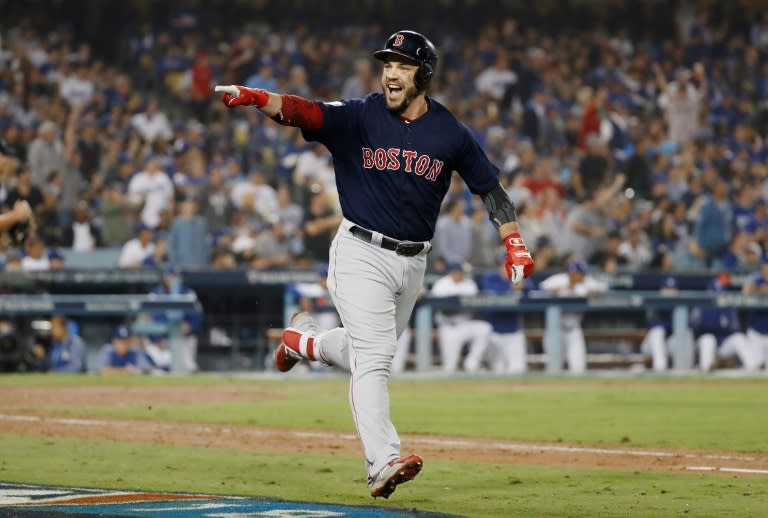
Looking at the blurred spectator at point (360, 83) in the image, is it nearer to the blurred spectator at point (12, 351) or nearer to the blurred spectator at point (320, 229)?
the blurred spectator at point (320, 229)

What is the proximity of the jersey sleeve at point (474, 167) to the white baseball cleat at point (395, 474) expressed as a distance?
1.37 meters

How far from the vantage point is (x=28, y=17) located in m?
20.0

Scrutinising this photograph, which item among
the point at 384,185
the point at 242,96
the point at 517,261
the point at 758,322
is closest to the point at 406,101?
the point at 384,185

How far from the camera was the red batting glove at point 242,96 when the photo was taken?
17.8 ft

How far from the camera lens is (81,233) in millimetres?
15891

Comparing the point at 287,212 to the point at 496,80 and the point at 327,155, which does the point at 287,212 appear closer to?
the point at 327,155

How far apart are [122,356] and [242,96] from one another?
993 centimetres

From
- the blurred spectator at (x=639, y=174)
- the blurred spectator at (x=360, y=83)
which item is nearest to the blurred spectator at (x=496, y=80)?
the blurred spectator at (x=360, y=83)

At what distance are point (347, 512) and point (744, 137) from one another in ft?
56.7

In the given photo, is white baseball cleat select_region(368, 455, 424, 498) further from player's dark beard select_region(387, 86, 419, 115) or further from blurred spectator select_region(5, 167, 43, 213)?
blurred spectator select_region(5, 167, 43, 213)

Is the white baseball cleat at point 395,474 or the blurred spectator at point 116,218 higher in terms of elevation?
the blurred spectator at point 116,218

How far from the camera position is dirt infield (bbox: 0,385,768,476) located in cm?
743

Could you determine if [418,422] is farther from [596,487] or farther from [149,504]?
[149,504]

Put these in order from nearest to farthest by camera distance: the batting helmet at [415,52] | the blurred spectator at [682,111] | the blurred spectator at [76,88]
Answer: the batting helmet at [415,52]
the blurred spectator at [76,88]
the blurred spectator at [682,111]
